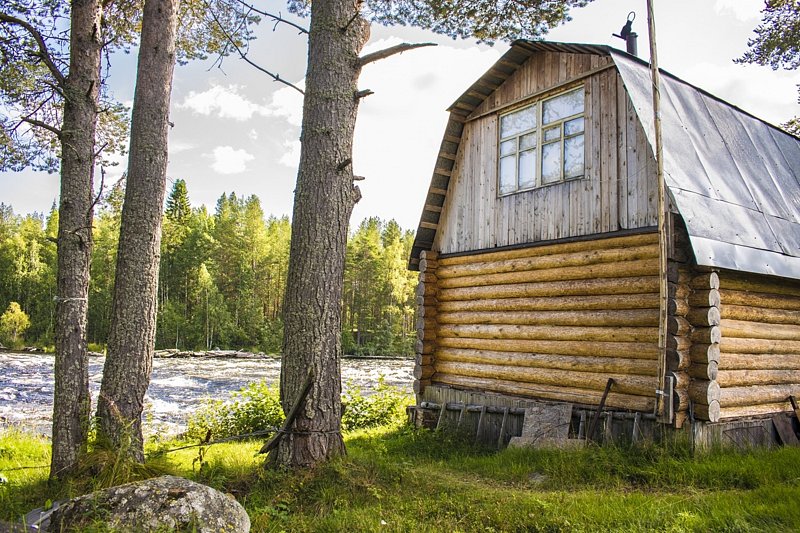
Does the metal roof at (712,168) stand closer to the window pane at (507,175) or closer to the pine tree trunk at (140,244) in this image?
the window pane at (507,175)

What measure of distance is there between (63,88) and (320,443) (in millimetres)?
4747

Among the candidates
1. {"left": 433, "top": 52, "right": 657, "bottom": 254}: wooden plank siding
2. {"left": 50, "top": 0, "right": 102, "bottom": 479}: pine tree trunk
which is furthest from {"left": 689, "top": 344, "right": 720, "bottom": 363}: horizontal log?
{"left": 50, "top": 0, "right": 102, "bottom": 479}: pine tree trunk

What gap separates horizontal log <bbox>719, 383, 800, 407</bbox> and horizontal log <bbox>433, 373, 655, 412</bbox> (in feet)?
3.46

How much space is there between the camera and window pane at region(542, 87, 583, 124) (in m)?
9.02

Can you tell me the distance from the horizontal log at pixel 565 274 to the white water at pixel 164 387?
451 cm

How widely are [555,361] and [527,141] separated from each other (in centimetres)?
366

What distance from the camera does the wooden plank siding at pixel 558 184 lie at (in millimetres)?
8031

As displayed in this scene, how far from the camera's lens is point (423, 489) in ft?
17.7

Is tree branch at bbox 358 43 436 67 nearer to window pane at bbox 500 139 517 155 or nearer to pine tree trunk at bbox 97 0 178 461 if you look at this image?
pine tree trunk at bbox 97 0 178 461

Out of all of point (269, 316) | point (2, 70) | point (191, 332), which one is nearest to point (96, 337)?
point (191, 332)

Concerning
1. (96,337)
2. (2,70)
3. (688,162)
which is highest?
(2,70)

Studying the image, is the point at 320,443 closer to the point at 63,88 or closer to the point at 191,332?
the point at 63,88

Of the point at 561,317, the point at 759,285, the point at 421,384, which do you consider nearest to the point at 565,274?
the point at 561,317

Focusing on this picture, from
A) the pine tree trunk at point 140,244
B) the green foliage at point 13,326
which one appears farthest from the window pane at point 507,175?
the green foliage at point 13,326
